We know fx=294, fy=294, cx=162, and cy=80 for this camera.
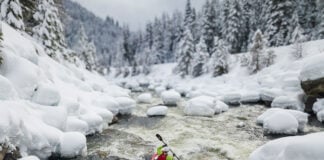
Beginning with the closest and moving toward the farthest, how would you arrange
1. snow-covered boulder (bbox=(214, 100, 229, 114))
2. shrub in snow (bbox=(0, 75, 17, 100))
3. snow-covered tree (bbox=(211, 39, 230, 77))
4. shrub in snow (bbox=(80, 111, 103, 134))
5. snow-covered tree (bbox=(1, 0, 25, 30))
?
1. shrub in snow (bbox=(0, 75, 17, 100))
2. shrub in snow (bbox=(80, 111, 103, 134))
3. snow-covered tree (bbox=(1, 0, 25, 30))
4. snow-covered boulder (bbox=(214, 100, 229, 114))
5. snow-covered tree (bbox=(211, 39, 230, 77))

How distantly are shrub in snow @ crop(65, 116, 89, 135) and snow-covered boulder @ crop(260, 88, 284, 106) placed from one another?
46.8 feet

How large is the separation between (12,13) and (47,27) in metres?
5.70

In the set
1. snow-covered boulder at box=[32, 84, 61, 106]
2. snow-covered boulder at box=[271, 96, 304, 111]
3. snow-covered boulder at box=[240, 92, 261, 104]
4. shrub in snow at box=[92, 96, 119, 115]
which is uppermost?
snow-covered boulder at box=[32, 84, 61, 106]

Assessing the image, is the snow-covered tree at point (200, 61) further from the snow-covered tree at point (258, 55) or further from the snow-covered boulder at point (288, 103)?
the snow-covered boulder at point (288, 103)

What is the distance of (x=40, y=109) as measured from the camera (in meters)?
12.7

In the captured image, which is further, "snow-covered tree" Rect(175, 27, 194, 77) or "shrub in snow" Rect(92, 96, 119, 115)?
"snow-covered tree" Rect(175, 27, 194, 77)

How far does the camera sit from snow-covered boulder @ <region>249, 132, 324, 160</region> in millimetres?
6901

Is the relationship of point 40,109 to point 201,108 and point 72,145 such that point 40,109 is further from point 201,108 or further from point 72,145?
point 201,108

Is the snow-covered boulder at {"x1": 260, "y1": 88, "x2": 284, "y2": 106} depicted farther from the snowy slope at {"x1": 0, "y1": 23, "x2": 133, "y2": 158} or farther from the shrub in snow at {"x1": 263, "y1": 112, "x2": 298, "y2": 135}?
the snowy slope at {"x1": 0, "y1": 23, "x2": 133, "y2": 158}

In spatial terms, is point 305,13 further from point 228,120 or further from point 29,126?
point 29,126

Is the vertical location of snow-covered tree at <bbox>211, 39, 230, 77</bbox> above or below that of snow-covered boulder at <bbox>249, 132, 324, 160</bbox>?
above

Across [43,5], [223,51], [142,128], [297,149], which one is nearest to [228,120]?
[142,128]

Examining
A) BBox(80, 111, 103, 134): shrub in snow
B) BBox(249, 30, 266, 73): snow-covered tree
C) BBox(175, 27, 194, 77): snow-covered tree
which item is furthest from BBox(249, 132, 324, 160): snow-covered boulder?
BBox(175, 27, 194, 77): snow-covered tree

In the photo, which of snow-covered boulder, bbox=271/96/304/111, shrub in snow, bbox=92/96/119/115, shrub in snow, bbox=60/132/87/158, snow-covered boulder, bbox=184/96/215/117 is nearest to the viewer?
shrub in snow, bbox=60/132/87/158
